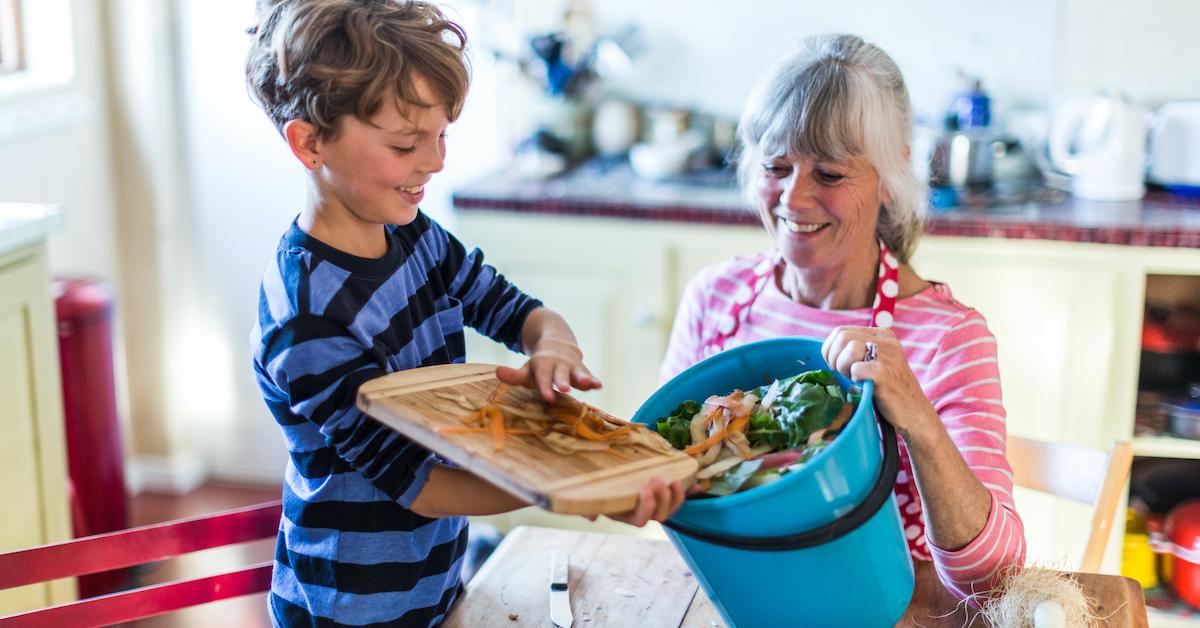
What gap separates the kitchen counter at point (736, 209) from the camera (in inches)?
97.7

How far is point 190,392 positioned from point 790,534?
2869 mm

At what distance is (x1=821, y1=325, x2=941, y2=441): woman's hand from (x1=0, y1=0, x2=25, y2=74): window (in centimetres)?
252

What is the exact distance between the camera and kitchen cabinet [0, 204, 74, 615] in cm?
204

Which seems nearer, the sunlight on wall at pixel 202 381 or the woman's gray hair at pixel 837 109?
the woman's gray hair at pixel 837 109

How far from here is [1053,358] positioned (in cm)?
256

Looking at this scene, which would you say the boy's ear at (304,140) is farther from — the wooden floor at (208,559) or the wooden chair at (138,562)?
the wooden floor at (208,559)

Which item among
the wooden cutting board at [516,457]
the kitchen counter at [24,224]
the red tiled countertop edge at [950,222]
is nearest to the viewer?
the wooden cutting board at [516,457]

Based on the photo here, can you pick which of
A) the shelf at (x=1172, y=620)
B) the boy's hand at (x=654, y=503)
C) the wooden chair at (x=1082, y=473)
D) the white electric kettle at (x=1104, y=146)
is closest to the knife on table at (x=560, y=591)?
the boy's hand at (x=654, y=503)

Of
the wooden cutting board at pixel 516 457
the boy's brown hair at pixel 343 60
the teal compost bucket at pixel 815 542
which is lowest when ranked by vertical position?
the teal compost bucket at pixel 815 542

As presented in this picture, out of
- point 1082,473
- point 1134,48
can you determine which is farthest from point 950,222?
point 1082,473

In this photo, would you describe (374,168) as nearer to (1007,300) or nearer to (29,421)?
(29,421)

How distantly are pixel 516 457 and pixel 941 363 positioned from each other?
74 cm

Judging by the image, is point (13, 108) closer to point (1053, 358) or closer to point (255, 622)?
point (255, 622)

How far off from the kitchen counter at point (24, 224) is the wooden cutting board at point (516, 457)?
1155mm
